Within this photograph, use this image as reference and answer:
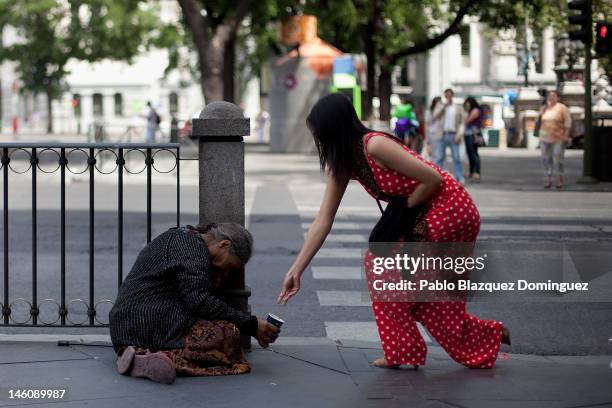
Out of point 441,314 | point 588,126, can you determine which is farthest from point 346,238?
point 588,126

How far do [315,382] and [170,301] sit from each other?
82 cm

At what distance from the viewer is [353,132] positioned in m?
6.38

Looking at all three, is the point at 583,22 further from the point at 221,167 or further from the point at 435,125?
the point at 221,167

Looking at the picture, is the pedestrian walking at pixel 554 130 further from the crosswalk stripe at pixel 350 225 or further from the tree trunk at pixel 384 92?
the tree trunk at pixel 384 92

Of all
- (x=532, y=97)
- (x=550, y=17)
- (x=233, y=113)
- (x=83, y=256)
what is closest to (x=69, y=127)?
(x=532, y=97)

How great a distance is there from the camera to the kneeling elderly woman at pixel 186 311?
645 cm

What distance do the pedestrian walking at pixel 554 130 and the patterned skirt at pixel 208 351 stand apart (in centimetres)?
1643

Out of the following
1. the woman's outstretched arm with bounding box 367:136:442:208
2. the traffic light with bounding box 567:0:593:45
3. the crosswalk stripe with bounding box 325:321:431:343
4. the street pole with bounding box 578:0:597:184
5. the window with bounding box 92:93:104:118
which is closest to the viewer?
the woman's outstretched arm with bounding box 367:136:442:208

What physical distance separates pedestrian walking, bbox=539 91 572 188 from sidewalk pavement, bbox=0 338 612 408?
50.5ft

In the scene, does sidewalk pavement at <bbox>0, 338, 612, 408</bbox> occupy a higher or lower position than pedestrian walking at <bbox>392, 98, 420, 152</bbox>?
lower

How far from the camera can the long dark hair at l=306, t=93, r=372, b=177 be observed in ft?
20.7

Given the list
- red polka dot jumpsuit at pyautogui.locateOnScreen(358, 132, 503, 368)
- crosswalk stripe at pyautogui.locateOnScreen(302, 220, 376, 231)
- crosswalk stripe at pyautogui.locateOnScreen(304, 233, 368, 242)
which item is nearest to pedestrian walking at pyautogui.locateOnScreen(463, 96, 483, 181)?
crosswalk stripe at pyautogui.locateOnScreen(302, 220, 376, 231)

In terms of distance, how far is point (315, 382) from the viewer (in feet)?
20.7

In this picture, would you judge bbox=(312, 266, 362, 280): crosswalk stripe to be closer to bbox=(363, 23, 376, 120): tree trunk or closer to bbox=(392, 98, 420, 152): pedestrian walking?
bbox=(392, 98, 420, 152): pedestrian walking
